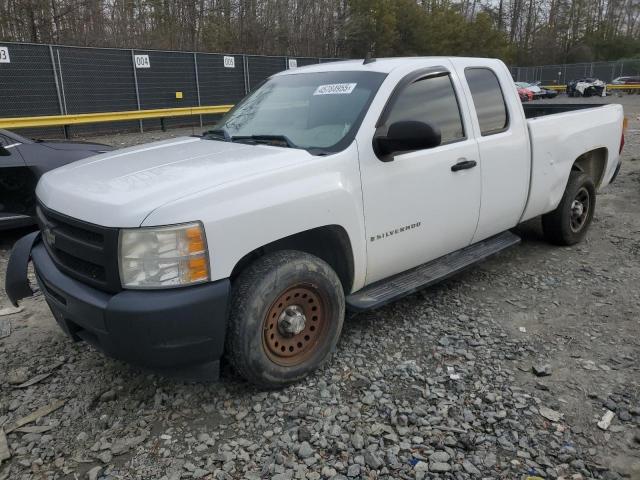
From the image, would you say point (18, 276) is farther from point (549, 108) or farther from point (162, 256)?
point (549, 108)

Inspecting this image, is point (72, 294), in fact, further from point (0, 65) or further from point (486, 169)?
point (0, 65)

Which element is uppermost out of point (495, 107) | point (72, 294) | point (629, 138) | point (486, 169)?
point (495, 107)

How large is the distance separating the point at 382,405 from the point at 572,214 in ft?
12.0

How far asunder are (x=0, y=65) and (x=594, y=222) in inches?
524

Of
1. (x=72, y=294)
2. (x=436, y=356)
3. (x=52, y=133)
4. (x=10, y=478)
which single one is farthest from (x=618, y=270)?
(x=52, y=133)

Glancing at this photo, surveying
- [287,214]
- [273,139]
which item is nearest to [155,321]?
[287,214]

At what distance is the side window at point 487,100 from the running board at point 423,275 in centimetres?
95

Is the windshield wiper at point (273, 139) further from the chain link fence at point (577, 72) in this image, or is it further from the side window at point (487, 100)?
the chain link fence at point (577, 72)

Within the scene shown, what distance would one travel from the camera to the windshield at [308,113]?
3.45 m

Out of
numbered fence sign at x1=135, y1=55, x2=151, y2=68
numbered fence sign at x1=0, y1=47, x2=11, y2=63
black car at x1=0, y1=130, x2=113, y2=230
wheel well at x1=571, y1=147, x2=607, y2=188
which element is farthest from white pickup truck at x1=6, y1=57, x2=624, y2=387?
numbered fence sign at x1=135, y1=55, x2=151, y2=68

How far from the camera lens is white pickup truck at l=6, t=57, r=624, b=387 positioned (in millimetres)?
2605

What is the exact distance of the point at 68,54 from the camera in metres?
14.2

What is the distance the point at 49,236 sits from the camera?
311 centimetres

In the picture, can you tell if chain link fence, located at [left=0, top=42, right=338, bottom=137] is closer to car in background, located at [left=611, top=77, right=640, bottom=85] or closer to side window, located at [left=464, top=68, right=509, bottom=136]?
side window, located at [left=464, top=68, right=509, bottom=136]
